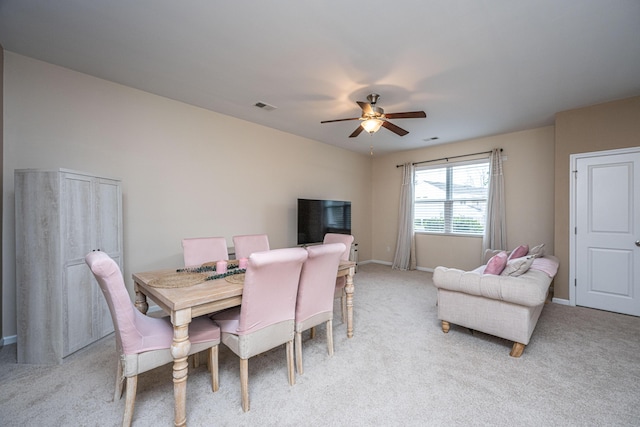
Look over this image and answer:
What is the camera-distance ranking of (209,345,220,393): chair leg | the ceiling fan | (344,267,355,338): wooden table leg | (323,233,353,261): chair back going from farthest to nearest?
(323,233,353,261): chair back → the ceiling fan → (344,267,355,338): wooden table leg → (209,345,220,393): chair leg

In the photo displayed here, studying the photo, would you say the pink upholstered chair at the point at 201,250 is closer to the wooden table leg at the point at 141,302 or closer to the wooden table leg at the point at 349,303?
the wooden table leg at the point at 141,302

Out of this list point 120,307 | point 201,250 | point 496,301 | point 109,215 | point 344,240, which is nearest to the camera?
point 120,307

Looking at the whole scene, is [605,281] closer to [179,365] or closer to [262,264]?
[262,264]

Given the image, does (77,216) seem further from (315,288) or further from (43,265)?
(315,288)

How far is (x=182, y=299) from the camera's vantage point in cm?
153

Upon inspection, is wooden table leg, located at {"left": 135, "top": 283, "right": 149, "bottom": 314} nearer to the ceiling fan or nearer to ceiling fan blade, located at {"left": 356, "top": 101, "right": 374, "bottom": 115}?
the ceiling fan

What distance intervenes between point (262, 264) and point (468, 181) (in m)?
4.95

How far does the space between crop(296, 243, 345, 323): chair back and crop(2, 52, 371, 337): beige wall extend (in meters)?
2.24

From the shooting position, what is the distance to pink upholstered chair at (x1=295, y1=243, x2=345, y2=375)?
199cm

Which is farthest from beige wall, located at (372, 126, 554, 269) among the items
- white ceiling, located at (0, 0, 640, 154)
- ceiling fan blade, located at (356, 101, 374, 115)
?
ceiling fan blade, located at (356, 101, 374, 115)

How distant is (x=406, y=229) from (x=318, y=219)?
2.23 meters

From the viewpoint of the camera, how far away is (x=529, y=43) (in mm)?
2205

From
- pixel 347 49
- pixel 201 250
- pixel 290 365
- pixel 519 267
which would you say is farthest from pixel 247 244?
pixel 519 267

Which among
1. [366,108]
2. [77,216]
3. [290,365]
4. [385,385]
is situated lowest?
[385,385]
